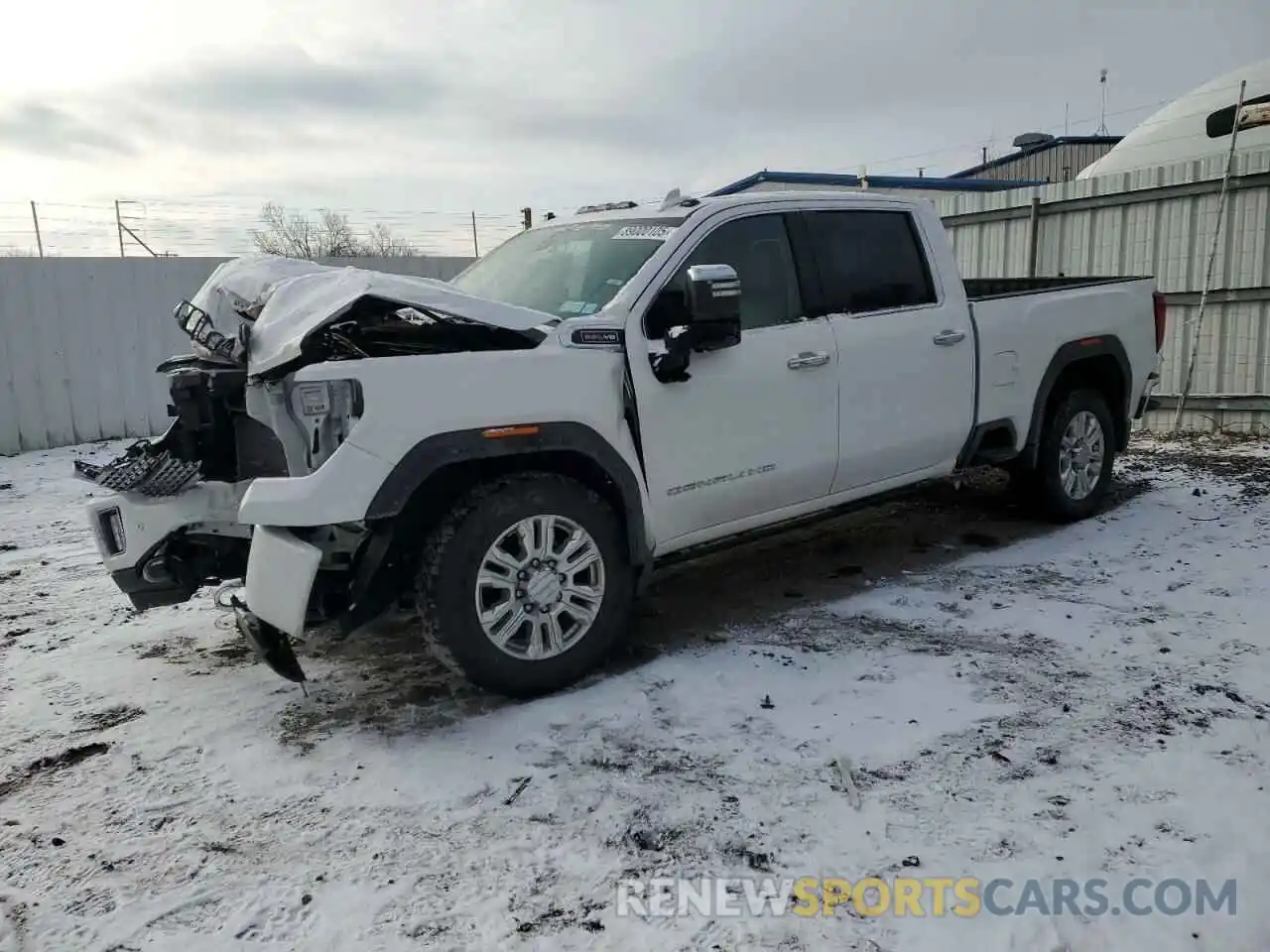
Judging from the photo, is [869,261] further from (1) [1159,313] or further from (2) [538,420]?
(1) [1159,313]

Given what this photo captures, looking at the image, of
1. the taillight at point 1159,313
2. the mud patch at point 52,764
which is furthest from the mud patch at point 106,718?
the taillight at point 1159,313

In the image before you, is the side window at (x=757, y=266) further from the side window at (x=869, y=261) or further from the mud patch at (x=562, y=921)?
the mud patch at (x=562, y=921)

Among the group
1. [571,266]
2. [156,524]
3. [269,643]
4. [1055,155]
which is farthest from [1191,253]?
[1055,155]

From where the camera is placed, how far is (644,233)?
14.7 ft

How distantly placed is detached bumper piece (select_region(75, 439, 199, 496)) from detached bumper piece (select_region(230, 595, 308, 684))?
2.17 ft

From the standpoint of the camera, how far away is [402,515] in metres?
3.73

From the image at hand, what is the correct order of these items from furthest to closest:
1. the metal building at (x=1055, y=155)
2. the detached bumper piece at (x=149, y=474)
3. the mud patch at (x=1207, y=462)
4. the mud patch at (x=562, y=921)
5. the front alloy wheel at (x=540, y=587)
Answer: the metal building at (x=1055, y=155), the mud patch at (x=1207, y=462), the detached bumper piece at (x=149, y=474), the front alloy wheel at (x=540, y=587), the mud patch at (x=562, y=921)

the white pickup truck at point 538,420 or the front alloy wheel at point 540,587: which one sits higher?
the white pickup truck at point 538,420

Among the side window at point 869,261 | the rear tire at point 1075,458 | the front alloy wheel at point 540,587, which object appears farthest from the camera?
the rear tire at point 1075,458

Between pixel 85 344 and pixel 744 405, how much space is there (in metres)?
9.30

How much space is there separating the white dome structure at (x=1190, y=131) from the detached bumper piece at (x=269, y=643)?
583 inches

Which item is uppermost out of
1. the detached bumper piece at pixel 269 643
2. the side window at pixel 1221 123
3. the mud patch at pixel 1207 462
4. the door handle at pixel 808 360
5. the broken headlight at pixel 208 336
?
the side window at pixel 1221 123

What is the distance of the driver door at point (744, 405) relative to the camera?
415cm

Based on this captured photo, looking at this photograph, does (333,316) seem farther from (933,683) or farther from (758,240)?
(933,683)
